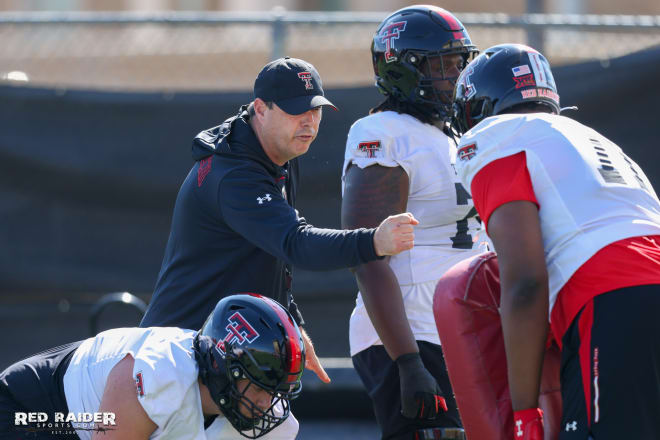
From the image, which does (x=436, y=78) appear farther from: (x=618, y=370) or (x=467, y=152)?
(x=618, y=370)

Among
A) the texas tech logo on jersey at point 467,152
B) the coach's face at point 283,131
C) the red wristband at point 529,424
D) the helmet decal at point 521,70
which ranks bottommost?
the red wristband at point 529,424

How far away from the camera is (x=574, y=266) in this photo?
246 cm

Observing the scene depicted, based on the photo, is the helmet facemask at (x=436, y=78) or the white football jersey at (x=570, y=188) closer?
the white football jersey at (x=570, y=188)

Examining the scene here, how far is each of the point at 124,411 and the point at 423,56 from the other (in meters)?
1.70

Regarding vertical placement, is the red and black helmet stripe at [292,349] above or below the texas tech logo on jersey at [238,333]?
below

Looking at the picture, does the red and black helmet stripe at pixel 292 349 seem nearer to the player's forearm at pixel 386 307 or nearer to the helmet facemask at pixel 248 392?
the helmet facemask at pixel 248 392

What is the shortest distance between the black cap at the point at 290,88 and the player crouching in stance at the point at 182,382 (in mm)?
824

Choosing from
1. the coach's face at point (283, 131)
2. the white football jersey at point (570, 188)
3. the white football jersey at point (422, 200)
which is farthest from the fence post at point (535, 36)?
the white football jersey at point (570, 188)

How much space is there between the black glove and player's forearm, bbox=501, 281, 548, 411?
0.65m

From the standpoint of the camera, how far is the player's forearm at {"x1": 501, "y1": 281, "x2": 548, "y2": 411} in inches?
95.8

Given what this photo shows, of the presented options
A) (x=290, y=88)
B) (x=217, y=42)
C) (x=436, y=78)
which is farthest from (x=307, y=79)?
(x=217, y=42)

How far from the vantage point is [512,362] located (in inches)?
97.4

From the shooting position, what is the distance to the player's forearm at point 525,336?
2.43 m

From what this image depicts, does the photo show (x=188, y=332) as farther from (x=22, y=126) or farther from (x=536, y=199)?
(x=22, y=126)
